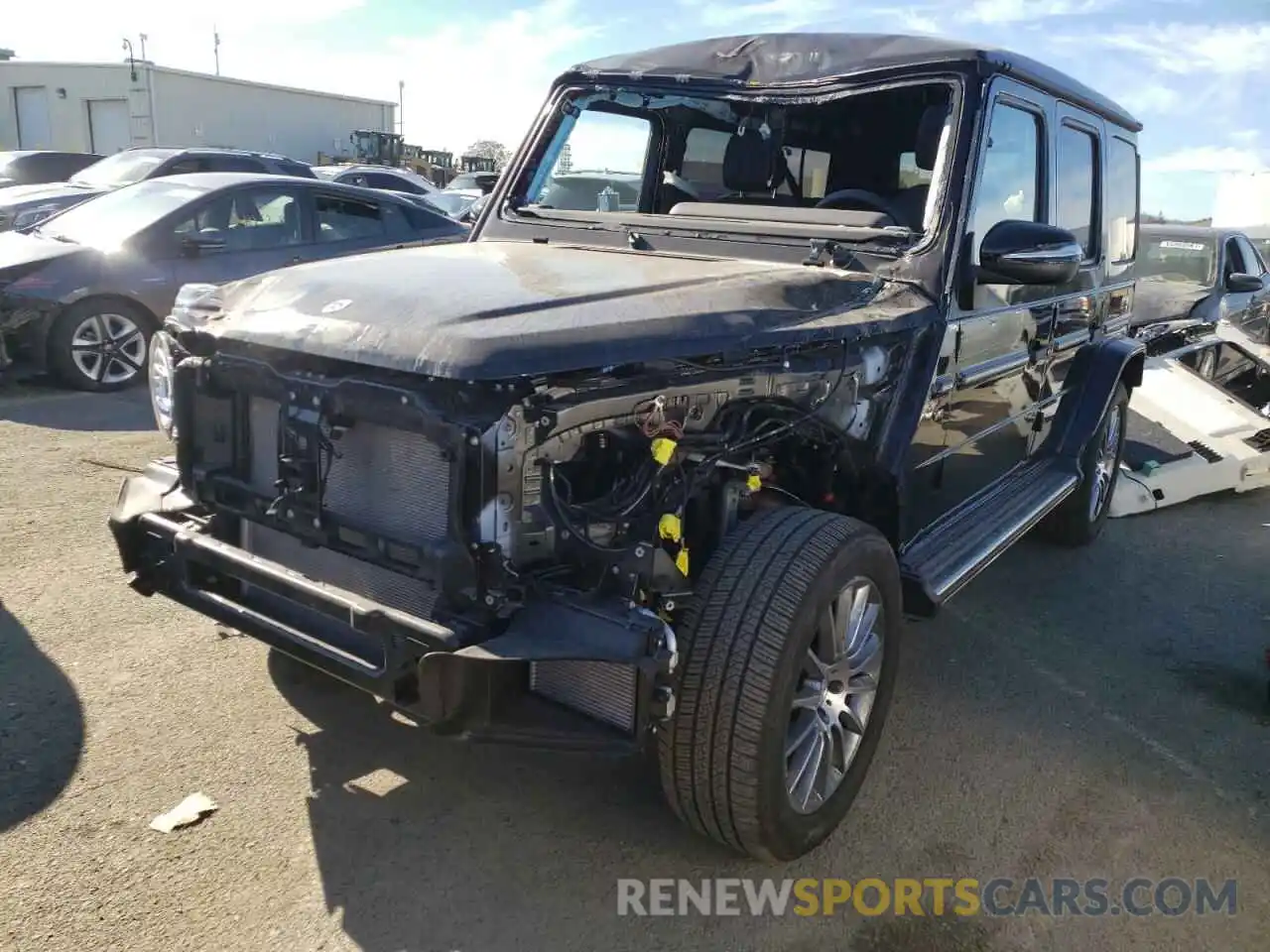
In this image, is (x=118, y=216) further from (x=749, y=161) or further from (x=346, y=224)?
(x=749, y=161)

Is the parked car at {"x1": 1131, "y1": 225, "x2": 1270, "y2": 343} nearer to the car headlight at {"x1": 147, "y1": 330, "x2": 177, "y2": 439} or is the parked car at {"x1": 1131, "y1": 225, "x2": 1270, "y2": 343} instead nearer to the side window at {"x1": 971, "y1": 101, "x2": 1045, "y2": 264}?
the side window at {"x1": 971, "y1": 101, "x2": 1045, "y2": 264}

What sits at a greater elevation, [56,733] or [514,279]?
[514,279]

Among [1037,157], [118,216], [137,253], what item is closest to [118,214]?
[118,216]

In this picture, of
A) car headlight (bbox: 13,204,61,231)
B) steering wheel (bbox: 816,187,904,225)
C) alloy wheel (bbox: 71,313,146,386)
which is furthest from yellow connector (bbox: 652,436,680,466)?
car headlight (bbox: 13,204,61,231)

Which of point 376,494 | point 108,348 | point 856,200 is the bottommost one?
point 108,348

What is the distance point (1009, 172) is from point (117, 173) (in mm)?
12980

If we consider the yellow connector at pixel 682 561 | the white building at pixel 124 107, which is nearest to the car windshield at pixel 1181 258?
the yellow connector at pixel 682 561

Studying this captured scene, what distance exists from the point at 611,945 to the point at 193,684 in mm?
1901

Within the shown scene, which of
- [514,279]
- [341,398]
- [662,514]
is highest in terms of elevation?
[514,279]

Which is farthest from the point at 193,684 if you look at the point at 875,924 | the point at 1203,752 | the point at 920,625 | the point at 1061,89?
the point at 1061,89

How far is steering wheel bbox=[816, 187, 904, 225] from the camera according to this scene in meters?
3.82

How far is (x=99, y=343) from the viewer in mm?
7617

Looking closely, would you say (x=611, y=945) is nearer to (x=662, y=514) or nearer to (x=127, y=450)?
(x=662, y=514)

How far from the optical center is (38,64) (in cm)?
3309
